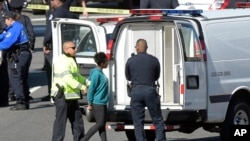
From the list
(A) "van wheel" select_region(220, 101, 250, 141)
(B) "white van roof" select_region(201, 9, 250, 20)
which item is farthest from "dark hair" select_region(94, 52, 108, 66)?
(A) "van wheel" select_region(220, 101, 250, 141)

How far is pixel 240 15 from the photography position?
1437 centimetres

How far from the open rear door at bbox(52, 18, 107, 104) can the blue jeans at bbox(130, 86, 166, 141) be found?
2.47 metres

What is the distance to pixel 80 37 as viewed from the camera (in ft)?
54.9

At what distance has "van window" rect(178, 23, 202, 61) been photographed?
13.5m

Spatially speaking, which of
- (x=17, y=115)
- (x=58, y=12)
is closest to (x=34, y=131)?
(x=17, y=115)

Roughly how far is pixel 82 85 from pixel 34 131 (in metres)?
2.67

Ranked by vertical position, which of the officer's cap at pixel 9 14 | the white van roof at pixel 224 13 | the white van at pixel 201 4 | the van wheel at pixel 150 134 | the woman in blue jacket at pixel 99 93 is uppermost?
the white van roof at pixel 224 13

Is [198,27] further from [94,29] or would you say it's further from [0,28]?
[0,28]

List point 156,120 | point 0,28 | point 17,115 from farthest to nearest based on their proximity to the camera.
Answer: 1. point 0,28
2. point 17,115
3. point 156,120

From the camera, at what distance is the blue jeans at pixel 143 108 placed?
1352 cm

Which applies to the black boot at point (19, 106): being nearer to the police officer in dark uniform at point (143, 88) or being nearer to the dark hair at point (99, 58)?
the dark hair at point (99, 58)

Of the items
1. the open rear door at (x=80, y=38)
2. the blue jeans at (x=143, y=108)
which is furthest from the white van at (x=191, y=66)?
the open rear door at (x=80, y=38)

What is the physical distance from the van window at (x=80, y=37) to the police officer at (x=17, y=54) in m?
1.94

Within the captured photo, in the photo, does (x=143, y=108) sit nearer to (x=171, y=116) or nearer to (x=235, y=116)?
(x=171, y=116)
